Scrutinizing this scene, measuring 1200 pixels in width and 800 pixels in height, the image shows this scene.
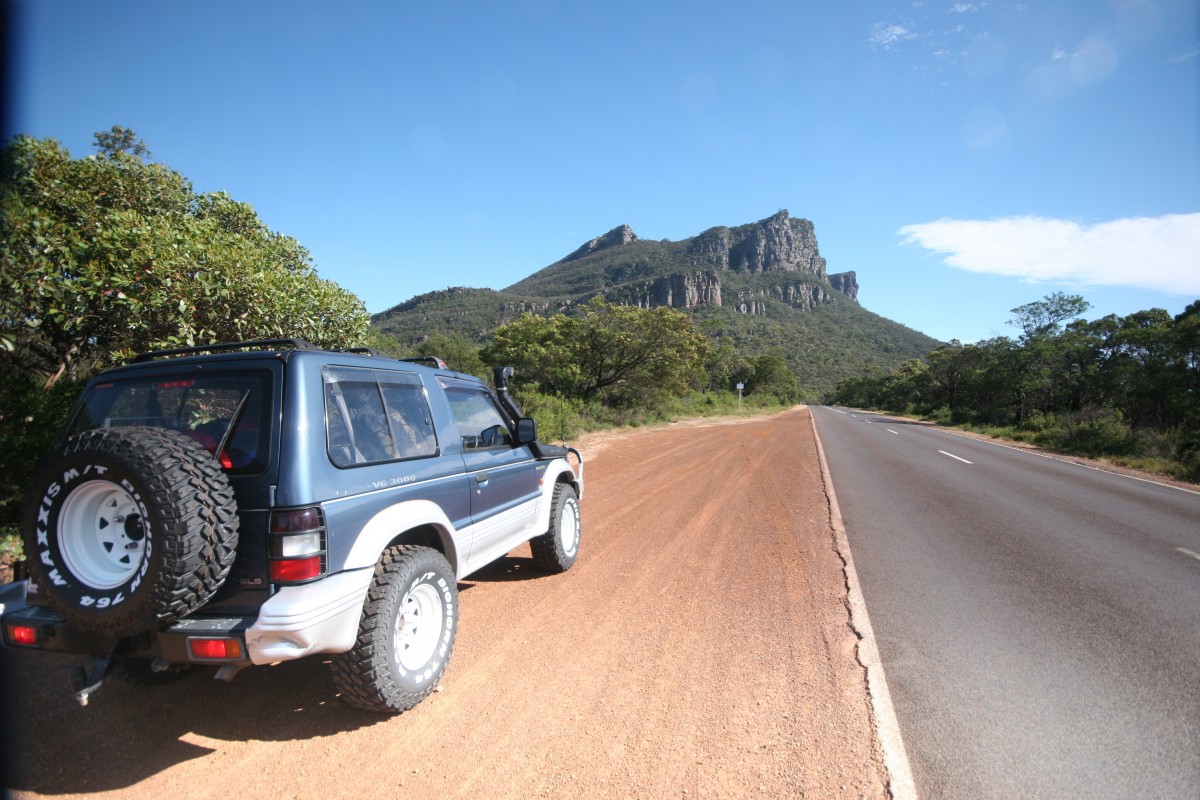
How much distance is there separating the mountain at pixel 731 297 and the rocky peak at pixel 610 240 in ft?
0.83

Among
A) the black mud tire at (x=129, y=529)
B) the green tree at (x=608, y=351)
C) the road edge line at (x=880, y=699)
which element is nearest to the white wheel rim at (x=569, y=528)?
the road edge line at (x=880, y=699)

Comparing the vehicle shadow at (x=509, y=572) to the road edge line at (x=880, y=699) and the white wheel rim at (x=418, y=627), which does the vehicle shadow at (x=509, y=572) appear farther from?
the road edge line at (x=880, y=699)

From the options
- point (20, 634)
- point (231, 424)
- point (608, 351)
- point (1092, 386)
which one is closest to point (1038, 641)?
point (231, 424)

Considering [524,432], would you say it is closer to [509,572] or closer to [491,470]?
[491,470]

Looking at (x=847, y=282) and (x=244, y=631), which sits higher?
(x=847, y=282)

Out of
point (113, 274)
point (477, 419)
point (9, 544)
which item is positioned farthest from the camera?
point (113, 274)

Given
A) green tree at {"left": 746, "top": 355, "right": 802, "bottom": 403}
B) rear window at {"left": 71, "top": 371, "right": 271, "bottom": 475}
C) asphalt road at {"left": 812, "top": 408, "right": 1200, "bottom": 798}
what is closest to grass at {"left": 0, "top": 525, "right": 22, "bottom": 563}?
rear window at {"left": 71, "top": 371, "right": 271, "bottom": 475}

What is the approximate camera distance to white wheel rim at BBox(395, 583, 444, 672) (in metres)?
3.14

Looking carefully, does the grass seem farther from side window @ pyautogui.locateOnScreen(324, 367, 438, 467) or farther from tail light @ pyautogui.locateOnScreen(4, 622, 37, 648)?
side window @ pyautogui.locateOnScreen(324, 367, 438, 467)

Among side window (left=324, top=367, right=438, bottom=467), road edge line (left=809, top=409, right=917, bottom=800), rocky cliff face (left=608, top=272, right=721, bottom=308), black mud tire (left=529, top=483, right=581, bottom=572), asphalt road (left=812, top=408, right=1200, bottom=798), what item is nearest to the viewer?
road edge line (left=809, top=409, right=917, bottom=800)

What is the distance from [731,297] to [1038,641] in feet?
396

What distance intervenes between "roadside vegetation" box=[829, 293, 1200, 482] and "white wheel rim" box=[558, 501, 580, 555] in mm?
16455

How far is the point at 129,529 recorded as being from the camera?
2561mm

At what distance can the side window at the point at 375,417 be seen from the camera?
3061 mm
